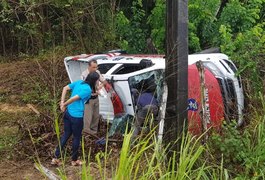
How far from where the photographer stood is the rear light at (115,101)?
7.11 metres

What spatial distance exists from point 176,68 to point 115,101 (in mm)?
2856

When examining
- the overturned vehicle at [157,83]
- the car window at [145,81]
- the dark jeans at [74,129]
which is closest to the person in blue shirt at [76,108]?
the dark jeans at [74,129]

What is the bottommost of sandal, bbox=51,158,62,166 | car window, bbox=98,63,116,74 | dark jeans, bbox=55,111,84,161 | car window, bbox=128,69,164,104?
sandal, bbox=51,158,62,166

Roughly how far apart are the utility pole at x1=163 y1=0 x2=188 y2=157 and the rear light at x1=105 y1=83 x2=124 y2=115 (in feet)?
8.31

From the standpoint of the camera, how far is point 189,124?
486cm

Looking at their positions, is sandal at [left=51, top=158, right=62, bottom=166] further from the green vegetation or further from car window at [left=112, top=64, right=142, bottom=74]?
car window at [left=112, top=64, right=142, bottom=74]

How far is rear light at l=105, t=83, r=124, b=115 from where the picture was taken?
23.3 ft

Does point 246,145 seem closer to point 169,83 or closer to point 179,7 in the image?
point 169,83

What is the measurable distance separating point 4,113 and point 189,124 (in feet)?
19.4

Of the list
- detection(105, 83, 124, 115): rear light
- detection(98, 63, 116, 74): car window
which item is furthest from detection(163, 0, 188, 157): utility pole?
detection(98, 63, 116, 74): car window

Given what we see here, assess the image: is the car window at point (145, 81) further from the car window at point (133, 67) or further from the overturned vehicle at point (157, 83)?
the car window at point (133, 67)

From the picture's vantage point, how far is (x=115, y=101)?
713cm

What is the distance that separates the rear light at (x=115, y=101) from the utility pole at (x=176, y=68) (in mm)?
2533

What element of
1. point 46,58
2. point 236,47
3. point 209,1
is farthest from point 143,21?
point 236,47
